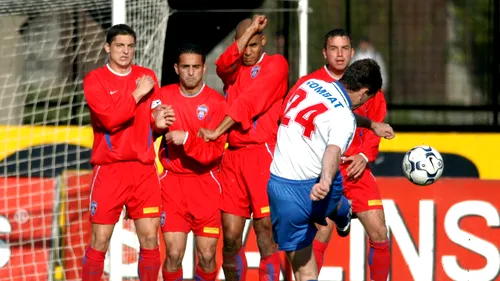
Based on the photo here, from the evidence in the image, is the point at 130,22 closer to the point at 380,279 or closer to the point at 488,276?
the point at 380,279

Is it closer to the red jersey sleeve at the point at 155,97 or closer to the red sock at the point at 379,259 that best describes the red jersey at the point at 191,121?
the red jersey sleeve at the point at 155,97

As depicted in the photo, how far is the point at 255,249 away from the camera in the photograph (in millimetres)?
9062

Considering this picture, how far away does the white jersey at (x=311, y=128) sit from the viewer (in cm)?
627

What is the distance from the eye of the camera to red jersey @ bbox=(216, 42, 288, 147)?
766 cm

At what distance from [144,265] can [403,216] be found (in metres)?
2.50

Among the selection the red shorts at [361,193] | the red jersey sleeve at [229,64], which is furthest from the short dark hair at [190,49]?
the red shorts at [361,193]

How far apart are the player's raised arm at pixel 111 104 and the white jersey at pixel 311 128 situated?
1.22m

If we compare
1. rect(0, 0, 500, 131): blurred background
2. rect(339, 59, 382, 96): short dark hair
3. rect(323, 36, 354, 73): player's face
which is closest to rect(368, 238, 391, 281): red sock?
rect(323, 36, 354, 73): player's face

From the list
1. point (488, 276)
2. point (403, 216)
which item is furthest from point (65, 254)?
point (488, 276)

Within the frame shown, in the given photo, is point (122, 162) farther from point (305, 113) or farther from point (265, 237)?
point (305, 113)

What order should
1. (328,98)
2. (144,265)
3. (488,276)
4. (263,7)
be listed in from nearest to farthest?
(328,98)
(144,265)
(488,276)
(263,7)

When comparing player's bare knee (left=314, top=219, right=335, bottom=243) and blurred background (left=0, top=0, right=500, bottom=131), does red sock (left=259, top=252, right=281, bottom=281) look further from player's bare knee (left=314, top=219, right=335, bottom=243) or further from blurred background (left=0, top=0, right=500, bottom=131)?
blurred background (left=0, top=0, right=500, bottom=131)

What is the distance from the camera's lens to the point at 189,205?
25.3 feet

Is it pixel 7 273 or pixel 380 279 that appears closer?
pixel 380 279
